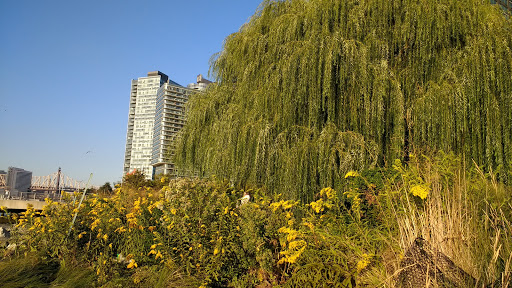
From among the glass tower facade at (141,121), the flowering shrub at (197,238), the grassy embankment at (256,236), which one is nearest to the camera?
the grassy embankment at (256,236)

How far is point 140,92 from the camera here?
334ft

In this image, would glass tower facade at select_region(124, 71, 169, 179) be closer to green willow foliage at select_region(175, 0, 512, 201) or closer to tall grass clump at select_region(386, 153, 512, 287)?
green willow foliage at select_region(175, 0, 512, 201)

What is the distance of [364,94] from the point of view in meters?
7.10

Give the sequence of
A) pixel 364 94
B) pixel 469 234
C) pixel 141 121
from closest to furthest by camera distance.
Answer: pixel 469 234 < pixel 364 94 < pixel 141 121

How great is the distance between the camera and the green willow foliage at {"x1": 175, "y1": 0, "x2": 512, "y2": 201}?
6719 millimetres

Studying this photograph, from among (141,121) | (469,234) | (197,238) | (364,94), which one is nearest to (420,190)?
(469,234)

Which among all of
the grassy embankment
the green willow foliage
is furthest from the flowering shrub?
the green willow foliage

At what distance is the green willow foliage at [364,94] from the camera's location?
672 centimetres

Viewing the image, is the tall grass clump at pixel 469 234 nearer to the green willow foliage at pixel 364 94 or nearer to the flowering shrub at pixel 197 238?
the flowering shrub at pixel 197 238

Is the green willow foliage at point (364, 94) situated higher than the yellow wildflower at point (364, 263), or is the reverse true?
the green willow foliage at point (364, 94)

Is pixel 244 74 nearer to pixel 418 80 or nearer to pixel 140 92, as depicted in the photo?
pixel 418 80

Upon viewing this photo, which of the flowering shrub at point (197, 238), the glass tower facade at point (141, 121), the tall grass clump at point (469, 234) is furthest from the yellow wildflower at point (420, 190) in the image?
the glass tower facade at point (141, 121)

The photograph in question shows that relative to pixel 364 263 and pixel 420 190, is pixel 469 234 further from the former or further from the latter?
pixel 364 263

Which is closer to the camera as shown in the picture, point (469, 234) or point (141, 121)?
point (469, 234)
